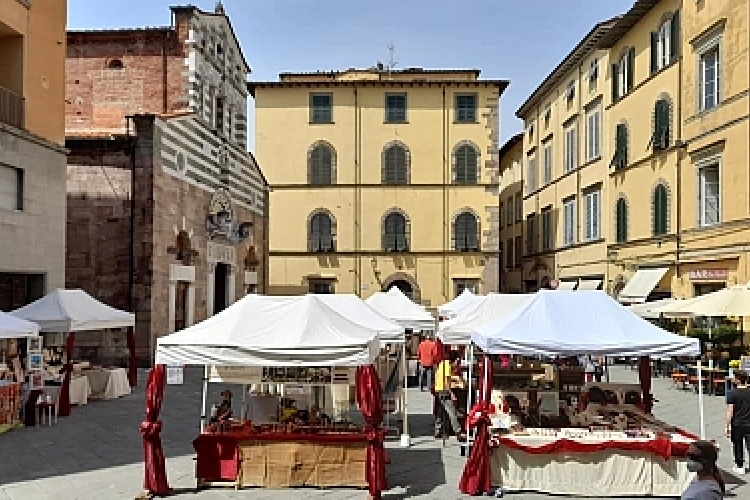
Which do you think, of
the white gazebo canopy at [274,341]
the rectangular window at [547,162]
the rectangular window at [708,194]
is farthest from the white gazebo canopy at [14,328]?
the rectangular window at [547,162]

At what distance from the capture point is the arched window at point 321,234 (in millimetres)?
37656

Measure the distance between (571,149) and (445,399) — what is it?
23.8 meters

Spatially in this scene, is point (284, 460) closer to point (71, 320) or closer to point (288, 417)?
point (288, 417)

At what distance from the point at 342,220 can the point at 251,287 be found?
6734mm

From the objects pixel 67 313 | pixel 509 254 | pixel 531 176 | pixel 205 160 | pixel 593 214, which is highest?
pixel 531 176

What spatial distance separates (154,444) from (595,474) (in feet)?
16.6

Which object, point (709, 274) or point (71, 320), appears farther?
point (709, 274)

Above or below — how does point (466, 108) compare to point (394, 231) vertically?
A: above

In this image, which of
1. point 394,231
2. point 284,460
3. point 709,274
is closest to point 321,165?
point 394,231

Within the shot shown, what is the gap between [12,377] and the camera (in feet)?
45.0

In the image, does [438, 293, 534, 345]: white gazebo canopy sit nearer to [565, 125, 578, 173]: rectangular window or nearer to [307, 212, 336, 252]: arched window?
[565, 125, 578, 173]: rectangular window

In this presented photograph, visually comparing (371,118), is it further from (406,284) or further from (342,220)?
(406,284)

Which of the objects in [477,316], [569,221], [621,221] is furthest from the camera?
[569,221]

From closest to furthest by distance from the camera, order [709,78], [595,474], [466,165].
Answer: [595,474] < [709,78] < [466,165]
